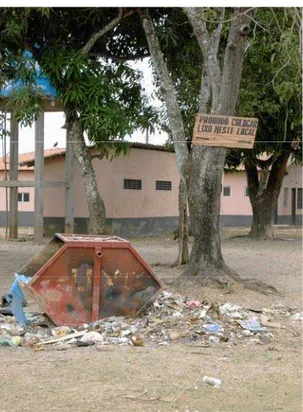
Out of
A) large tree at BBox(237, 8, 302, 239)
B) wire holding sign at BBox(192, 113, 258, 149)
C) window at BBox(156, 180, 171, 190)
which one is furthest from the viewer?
window at BBox(156, 180, 171, 190)

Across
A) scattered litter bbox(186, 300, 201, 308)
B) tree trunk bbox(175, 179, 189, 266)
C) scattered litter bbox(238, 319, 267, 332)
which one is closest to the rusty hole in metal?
scattered litter bbox(186, 300, 201, 308)

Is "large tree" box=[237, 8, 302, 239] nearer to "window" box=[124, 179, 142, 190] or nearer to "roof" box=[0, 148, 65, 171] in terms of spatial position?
"window" box=[124, 179, 142, 190]

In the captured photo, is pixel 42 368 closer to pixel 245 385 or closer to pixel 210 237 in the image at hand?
pixel 245 385

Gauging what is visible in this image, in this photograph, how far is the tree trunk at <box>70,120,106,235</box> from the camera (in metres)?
13.4

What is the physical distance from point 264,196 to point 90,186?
8701mm

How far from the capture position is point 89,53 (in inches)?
562

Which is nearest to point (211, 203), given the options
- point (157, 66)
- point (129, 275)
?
point (129, 275)

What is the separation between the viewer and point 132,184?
2284 centimetres

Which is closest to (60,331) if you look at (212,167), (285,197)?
(212,167)

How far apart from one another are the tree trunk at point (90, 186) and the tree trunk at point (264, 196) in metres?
7.93

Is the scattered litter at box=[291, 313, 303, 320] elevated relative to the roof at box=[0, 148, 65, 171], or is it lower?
lower

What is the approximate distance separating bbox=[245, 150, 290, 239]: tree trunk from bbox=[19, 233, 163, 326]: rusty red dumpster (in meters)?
13.3

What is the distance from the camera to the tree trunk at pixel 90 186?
1340cm

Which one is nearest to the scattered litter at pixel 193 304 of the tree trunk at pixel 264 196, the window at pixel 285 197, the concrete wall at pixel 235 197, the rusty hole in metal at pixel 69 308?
the rusty hole in metal at pixel 69 308
